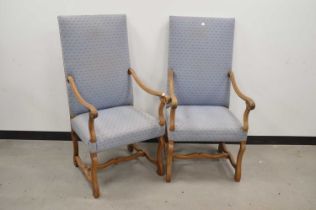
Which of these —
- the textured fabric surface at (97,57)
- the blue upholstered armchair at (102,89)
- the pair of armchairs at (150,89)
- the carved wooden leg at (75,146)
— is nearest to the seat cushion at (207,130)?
the pair of armchairs at (150,89)

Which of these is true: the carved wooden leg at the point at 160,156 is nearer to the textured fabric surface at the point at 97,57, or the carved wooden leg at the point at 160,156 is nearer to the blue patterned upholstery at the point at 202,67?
the blue patterned upholstery at the point at 202,67

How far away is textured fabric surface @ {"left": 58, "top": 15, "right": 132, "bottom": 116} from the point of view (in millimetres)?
1973

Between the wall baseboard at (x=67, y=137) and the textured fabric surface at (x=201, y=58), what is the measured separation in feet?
2.01

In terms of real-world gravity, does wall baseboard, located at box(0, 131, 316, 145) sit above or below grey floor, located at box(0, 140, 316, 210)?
above

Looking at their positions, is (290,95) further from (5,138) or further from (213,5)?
(5,138)

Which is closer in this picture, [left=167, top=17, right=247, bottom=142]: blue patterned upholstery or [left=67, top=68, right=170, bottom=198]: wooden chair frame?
[left=67, top=68, right=170, bottom=198]: wooden chair frame

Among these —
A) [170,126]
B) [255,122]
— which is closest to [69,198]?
[170,126]

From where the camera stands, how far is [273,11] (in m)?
2.22

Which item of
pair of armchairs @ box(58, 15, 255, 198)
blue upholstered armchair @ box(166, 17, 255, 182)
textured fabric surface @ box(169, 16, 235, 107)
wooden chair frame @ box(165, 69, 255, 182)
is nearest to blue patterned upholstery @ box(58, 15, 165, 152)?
pair of armchairs @ box(58, 15, 255, 198)

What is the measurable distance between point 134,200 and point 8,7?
5.33ft

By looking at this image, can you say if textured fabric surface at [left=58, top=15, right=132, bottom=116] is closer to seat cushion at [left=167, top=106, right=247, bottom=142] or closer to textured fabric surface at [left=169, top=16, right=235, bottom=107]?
textured fabric surface at [left=169, top=16, right=235, bottom=107]

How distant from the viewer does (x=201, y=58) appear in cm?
220

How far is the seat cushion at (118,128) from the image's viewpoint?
183cm

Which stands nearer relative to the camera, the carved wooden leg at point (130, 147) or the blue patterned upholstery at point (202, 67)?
the blue patterned upholstery at point (202, 67)
